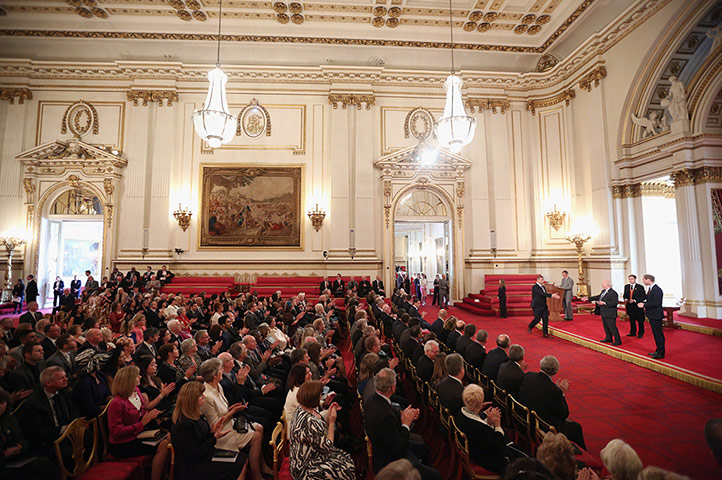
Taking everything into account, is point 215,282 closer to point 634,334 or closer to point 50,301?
point 50,301

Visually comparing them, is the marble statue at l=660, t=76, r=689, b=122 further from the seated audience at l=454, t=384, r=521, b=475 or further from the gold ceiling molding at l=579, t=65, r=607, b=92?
the seated audience at l=454, t=384, r=521, b=475

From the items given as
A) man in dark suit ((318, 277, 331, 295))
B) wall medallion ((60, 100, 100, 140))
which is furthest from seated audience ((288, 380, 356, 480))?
wall medallion ((60, 100, 100, 140))

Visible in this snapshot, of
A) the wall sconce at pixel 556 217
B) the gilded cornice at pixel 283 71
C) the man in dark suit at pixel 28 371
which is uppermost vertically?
the gilded cornice at pixel 283 71

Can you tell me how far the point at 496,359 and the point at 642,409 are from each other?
1942 millimetres

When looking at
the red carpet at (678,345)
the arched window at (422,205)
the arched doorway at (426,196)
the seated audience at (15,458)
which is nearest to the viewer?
the seated audience at (15,458)

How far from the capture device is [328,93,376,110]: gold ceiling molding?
1288cm

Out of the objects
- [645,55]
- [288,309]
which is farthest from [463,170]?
[288,309]

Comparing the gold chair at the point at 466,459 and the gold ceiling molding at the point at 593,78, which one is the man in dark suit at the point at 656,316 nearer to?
the gold chair at the point at 466,459

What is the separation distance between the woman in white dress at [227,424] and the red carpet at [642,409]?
299cm

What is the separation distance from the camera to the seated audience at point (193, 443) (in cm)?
238

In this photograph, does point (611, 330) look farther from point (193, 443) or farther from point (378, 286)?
point (193, 443)

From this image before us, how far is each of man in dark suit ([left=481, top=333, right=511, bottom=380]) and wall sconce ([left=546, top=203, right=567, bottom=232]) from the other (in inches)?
399

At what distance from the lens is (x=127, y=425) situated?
277cm

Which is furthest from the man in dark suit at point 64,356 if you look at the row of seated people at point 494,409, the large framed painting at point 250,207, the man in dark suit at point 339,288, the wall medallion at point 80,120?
the wall medallion at point 80,120
